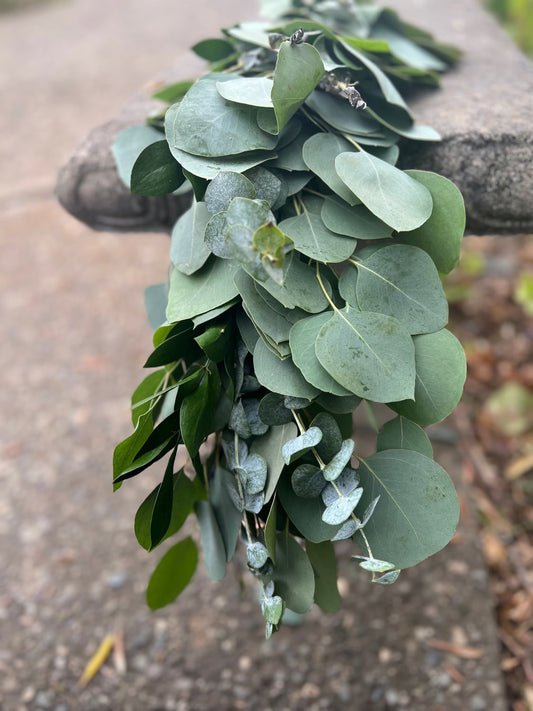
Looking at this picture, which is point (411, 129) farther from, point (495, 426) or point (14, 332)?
point (14, 332)

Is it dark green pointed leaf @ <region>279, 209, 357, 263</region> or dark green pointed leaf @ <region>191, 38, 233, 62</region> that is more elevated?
dark green pointed leaf @ <region>191, 38, 233, 62</region>

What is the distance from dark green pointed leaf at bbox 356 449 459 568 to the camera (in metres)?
0.49

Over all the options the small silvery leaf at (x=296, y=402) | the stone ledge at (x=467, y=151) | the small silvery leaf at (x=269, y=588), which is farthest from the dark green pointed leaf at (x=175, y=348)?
the stone ledge at (x=467, y=151)

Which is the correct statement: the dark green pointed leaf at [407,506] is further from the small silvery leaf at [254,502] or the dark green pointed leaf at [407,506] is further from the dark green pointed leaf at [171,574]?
the dark green pointed leaf at [171,574]

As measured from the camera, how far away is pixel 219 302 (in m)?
0.53

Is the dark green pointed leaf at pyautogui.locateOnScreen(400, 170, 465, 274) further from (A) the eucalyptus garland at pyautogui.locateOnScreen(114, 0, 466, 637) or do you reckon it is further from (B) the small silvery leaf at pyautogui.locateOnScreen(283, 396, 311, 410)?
(B) the small silvery leaf at pyautogui.locateOnScreen(283, 396, 311, 410)

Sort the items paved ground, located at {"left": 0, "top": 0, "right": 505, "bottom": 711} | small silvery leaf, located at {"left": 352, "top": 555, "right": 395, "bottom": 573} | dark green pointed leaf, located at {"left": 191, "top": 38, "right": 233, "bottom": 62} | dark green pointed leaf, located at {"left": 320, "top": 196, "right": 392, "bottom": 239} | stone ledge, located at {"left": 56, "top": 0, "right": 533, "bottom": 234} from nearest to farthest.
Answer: small silvery leaf, located at {"left": 352, "top": 555, "right": 395, "bottom": 573} → dark green pointed leaf, located at {"left": 320, "top": 196, "right": 392, "bottom": 239} → stone ledge, located at {"left": 56, "top": 0, "right": 533, "bottom": 234} → dark green pointed leaf, located at {"left": 191, "top": 38, "right": 233, "bottom": 62} → paved ground, located at {"left": 0, "top": 0, "right": 505, "bottom": 711}

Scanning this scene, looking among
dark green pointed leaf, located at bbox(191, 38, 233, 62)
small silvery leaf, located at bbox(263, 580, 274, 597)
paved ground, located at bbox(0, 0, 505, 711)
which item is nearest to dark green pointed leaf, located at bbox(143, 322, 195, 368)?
small silvery leaf, located at bbox(263, 580, 274, 597)

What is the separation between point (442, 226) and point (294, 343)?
20 centimetres

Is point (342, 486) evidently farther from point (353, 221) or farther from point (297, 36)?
point (297, 36)

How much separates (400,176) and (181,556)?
1.46ft

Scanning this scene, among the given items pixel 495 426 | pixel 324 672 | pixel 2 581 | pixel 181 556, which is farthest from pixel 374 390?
pixel 495 426

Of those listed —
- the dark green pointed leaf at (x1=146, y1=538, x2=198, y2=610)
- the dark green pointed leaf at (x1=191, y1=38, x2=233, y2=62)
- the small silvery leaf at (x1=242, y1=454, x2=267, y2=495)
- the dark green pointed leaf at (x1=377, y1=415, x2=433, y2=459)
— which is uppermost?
the dark green pointed leaf at (x1=191, y1=38, x2=233, y2=62)

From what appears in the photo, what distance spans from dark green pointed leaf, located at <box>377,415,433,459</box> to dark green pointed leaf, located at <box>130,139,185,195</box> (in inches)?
12.2
